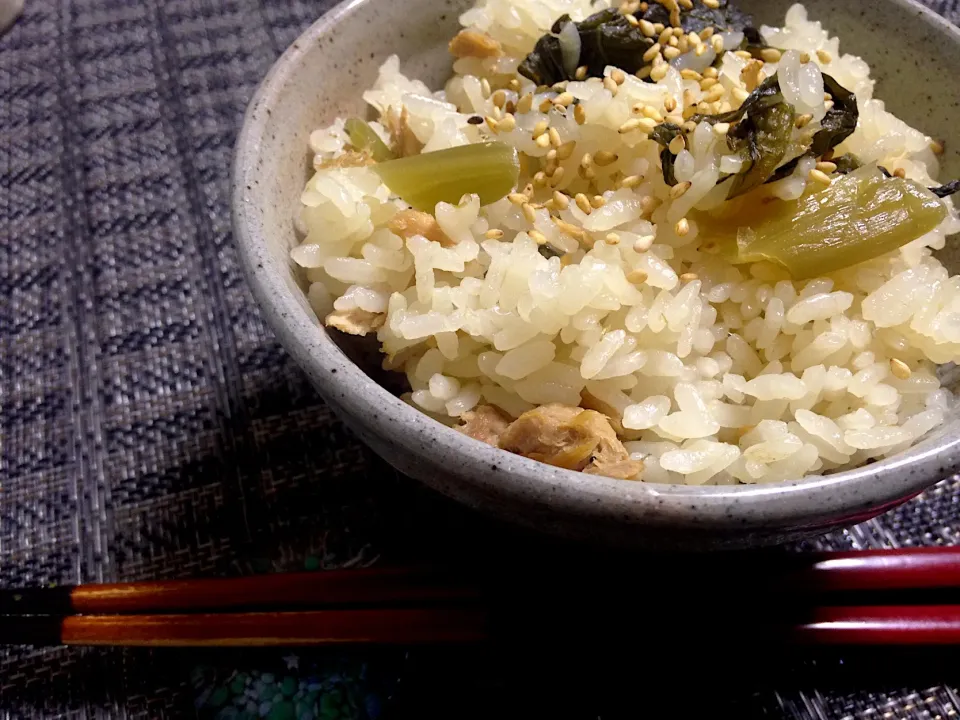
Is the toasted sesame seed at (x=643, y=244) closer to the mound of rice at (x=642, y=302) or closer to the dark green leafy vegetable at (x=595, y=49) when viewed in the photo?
the mound of rice at (x=642, y=302)

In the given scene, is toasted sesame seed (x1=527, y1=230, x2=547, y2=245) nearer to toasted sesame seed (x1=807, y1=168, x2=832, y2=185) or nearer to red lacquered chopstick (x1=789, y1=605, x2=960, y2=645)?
toasted sesame seed (x1=807, y1=168, x2=832, y2=185)

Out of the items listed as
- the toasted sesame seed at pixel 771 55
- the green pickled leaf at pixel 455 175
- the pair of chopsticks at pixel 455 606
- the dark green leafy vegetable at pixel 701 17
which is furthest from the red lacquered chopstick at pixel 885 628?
the dark green leafy vegetable at pixel 701 17

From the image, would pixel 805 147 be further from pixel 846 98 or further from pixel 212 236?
pixel 212 236

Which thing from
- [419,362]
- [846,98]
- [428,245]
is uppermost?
[846,98]

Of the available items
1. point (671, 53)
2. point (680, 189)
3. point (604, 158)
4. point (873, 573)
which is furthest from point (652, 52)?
point (873, 573)

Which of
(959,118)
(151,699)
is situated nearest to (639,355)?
(959,118)

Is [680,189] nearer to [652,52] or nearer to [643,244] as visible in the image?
[643,244]

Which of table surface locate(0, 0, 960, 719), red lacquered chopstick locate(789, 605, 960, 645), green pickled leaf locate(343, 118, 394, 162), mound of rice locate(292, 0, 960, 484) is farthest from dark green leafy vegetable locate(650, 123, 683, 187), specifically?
red lacquered chopstick locate(789, 605, 960, 645)
